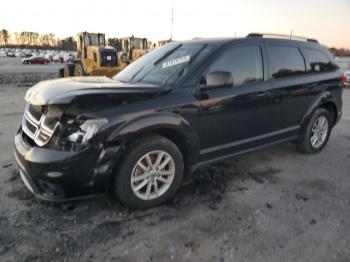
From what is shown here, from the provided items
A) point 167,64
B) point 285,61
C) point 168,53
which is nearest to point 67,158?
point 167,64

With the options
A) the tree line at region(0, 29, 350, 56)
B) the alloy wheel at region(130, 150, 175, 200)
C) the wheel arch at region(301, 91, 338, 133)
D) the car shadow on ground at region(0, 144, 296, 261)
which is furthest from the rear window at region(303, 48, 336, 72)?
the tree line at region(0, 29, 350, 56)

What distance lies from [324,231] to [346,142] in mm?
3684

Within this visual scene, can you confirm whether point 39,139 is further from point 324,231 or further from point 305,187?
point 305,187

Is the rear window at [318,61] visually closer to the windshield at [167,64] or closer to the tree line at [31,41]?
the windshield at [167,64]

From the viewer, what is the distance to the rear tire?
16.9 feet

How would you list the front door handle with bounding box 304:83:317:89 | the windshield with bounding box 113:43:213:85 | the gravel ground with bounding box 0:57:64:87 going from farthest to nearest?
the gravel ground with bounding box 0:57:64:87
the front door handle with bounding box 304:83:317:89
the windshield with bounding box 113:43:213:85

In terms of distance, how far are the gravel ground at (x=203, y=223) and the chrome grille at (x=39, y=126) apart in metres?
0.78

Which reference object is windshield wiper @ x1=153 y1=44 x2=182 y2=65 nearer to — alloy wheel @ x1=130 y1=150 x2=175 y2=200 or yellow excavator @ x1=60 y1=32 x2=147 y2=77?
alloy wheel @ x1=130 y1=150 x2=175 y2=200

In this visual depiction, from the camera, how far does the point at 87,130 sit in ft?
9.36

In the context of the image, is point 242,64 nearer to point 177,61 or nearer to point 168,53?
point 177,61

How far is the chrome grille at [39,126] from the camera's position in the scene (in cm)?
297

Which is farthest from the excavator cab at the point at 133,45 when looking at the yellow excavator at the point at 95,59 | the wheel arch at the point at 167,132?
the wheel arch at the point at 167,132

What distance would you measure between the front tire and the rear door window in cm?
112

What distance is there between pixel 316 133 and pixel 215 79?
2805mm
